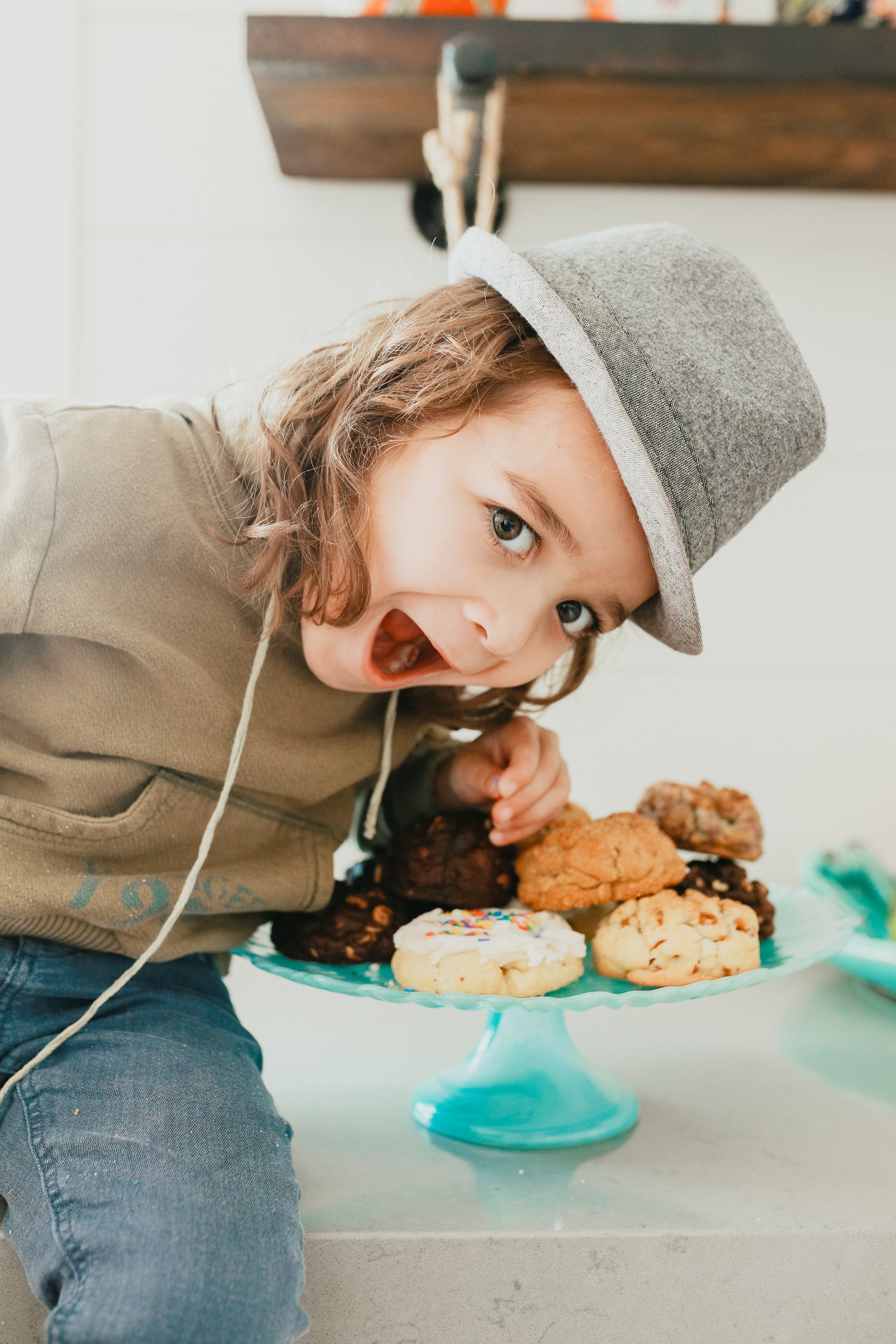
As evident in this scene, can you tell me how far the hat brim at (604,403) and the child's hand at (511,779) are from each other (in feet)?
0.59

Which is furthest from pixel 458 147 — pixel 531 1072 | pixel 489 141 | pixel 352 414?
pixel 531 1072

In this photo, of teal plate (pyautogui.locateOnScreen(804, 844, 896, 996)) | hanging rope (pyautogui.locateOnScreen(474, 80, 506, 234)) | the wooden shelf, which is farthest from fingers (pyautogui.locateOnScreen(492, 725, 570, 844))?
the wooden shelf

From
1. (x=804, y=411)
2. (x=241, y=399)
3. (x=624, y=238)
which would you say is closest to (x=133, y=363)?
(x=241, y=399)

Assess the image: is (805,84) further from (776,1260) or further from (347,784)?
(776,1260)

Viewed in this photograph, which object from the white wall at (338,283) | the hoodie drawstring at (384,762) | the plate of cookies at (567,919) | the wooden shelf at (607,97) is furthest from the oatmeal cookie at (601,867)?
the wooden shelf at (607,97)

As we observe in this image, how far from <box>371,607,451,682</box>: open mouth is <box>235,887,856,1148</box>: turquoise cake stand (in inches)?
8.5

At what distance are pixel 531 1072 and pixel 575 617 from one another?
0.31m

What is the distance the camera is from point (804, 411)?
2.22ft

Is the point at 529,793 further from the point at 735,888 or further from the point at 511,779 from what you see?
the point at 735,888

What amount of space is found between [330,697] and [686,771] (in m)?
0.59

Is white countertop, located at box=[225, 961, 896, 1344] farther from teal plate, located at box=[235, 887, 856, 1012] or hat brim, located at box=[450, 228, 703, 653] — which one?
hat brim, located at box=[450, 228, 703, 653]

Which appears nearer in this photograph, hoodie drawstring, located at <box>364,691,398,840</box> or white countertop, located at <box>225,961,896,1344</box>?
white countertop, located at <box>225,961,896,1344</box>

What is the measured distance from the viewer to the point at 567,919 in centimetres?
81

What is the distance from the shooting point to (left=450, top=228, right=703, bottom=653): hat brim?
2.04 ft
